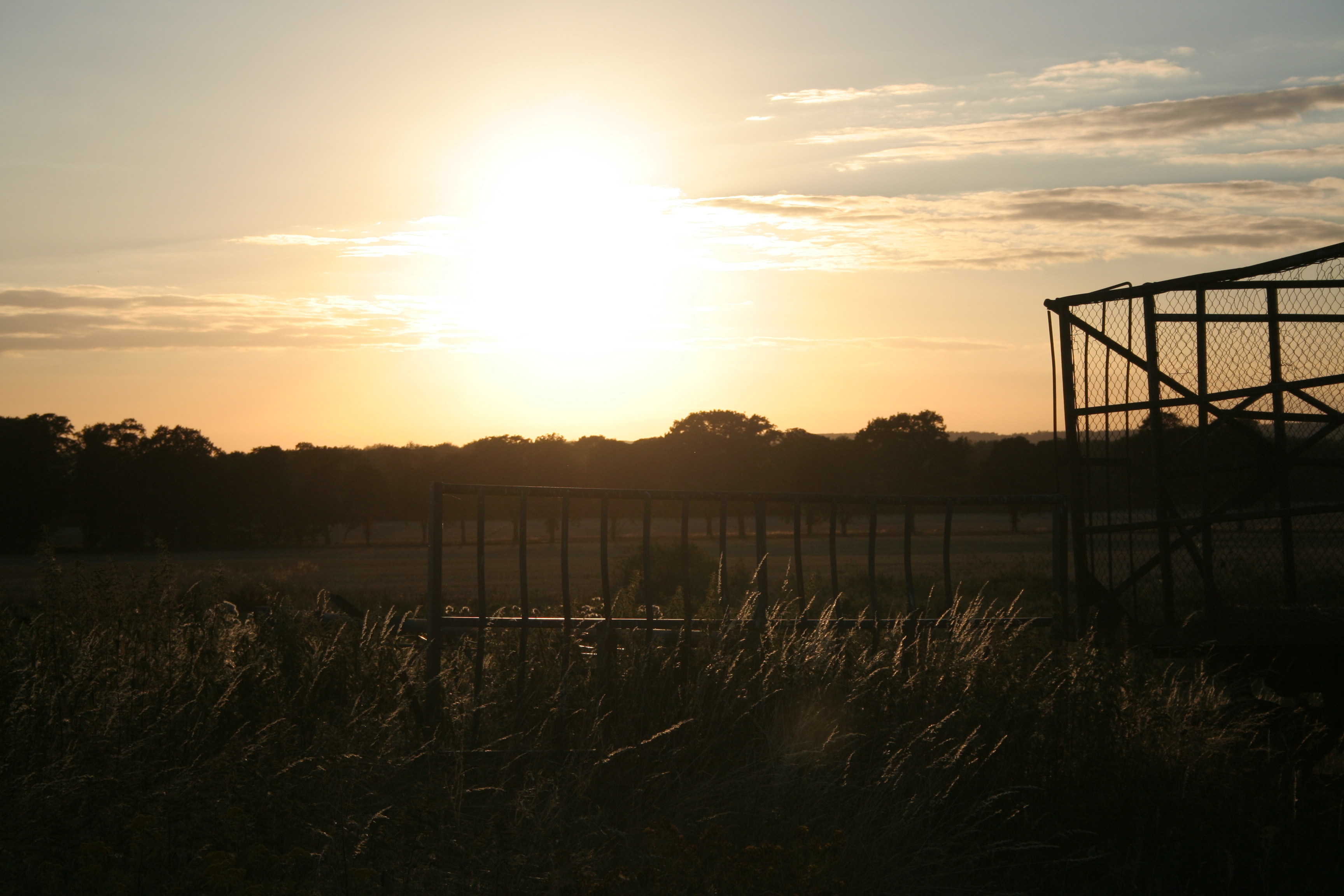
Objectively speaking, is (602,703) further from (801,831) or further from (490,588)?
(490,588)

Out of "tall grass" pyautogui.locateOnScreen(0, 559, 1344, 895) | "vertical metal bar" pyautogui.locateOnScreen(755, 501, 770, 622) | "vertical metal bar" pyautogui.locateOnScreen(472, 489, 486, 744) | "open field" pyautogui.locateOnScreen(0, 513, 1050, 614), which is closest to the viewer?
"tall grass" pyautogui.locateOnScreen(0, 559, 1344, 895)

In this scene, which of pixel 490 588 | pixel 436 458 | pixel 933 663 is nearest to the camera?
pixel 933 663

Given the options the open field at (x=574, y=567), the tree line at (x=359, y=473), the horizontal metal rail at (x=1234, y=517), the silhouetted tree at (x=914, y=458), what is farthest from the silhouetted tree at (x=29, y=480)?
the horizontal metal rail at (x=1234, y=517)

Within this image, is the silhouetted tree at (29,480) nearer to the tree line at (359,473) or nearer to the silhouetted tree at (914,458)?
the tree line at (359,473)

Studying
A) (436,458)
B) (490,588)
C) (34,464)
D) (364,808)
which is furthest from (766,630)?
(436,458)

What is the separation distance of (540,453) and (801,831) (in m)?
69.9

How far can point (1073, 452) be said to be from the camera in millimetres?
8555

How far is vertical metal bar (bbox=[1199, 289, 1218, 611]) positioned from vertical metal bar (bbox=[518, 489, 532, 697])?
493 cm

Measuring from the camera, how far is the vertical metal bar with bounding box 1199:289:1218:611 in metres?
7.55

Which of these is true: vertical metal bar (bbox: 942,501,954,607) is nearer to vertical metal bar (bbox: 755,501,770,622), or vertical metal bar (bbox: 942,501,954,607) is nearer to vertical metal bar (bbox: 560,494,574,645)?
vertical metal bar (bbox: 755,501,770,622)

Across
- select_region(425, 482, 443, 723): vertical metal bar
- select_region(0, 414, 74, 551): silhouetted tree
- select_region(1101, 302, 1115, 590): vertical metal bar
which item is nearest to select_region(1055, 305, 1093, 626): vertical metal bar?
select_region(1101, 302, 1115, 590): vertical metal bar

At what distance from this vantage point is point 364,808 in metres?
4.77

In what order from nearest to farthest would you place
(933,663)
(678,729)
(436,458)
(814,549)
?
(678,729) → (933,663) → (814,549) → (436,458)

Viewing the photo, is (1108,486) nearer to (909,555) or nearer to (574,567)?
(909,555)
